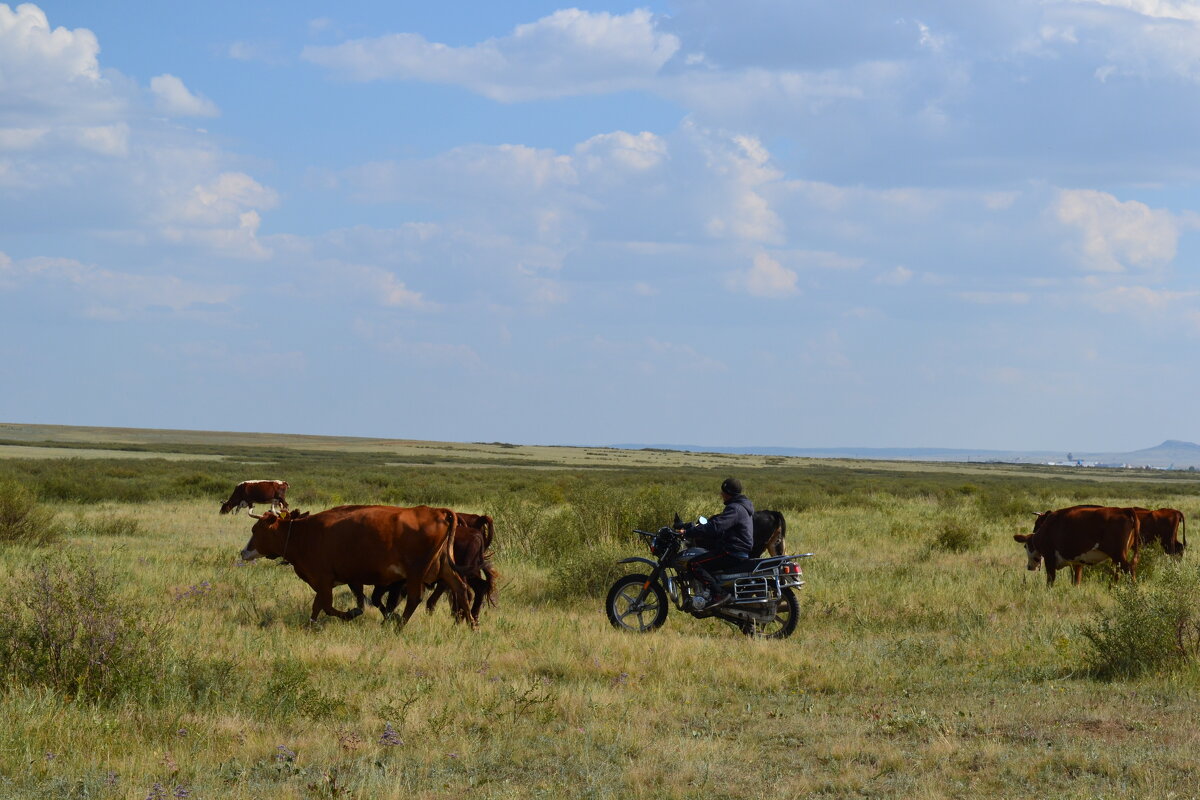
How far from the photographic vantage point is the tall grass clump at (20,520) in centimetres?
1755

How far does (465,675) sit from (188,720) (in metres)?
2.19

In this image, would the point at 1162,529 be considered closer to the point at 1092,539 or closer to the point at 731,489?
the point at 1092,539

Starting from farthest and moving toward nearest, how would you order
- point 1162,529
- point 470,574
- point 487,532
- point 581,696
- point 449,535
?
point 1162,529 < point 487,532 < point 470,574 < point 449,535 < point 581,696

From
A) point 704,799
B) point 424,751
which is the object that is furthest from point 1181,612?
point 424,751

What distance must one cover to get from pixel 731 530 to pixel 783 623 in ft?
3.95

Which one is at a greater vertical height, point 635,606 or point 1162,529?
point 1162,529

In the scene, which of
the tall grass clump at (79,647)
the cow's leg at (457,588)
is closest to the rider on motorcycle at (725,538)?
the cow's leg at (457,588)

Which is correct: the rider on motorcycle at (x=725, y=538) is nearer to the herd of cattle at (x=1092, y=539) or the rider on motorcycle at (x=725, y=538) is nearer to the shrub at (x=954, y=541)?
the herd of cattle at (x=1092, y=539)

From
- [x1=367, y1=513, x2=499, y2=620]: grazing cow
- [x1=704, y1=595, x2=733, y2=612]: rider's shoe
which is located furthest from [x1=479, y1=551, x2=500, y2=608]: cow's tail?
[x1=704, y1=595, x2=733, y2=612]: rider's shoe

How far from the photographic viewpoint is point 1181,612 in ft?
29.8

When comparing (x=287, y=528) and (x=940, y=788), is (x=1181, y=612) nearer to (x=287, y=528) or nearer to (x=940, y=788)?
(x=940, y=788)

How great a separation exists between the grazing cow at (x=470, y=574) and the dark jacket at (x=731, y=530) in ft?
7.24

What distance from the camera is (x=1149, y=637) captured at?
29.0 ft

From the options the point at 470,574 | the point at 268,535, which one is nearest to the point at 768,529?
the point at 470,574
